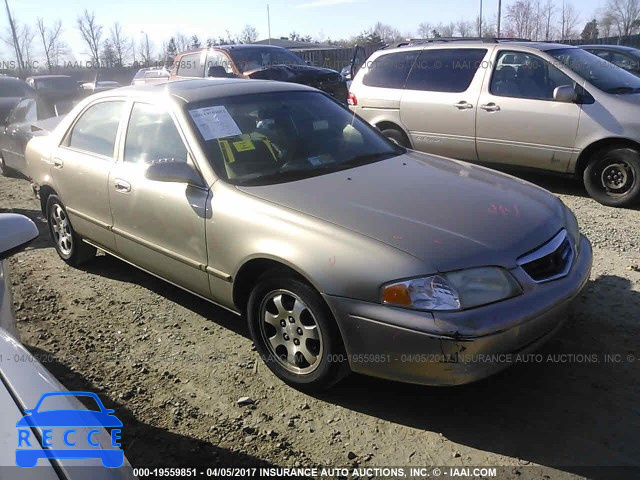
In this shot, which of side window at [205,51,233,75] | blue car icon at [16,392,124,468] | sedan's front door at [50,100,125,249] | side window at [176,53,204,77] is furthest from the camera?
side window at [176,53,204,77]

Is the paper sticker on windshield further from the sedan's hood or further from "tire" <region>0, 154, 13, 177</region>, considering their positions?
"tire" <region>0, 154, 13, 177</region>

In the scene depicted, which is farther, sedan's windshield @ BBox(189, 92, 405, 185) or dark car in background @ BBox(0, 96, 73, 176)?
dark car in background @ BBox(0, 96, 73, 176)

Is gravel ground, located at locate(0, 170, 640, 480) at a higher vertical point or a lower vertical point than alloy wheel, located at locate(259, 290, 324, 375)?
lower

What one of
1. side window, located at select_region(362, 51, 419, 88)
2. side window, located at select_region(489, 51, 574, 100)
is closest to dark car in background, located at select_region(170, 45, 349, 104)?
side window, located at select_region(362, 51, 419, 88)

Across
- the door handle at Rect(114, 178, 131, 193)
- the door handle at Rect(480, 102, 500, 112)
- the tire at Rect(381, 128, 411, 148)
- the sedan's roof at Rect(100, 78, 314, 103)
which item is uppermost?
the sedan's roof at Rect(100, 78, 314, 103)

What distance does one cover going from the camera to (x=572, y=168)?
6328mm

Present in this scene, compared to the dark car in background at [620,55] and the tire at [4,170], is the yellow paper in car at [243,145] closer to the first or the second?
the tire at [4,170]

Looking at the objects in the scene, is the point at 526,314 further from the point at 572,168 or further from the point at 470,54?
the point at 470,54

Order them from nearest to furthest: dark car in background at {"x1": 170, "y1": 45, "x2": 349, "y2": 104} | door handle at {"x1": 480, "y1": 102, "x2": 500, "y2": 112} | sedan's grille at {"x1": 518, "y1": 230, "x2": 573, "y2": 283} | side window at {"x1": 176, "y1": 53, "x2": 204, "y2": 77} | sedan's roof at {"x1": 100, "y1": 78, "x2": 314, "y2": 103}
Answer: sedan's grille at {"x1": 518, "y1": 230, "x2": 573, "y2": 283}, sedan's roof at {"x1": 100, "y1": 78, "x2": 314, "y2": 103}, door handle at {"x1": 480, "y1": 102, "x2": 500, "y2": 112}, dark car in background at {"x1": 170, "y1": 45, "x2": 349, "y2": 104}, side window at {"x1": 176, "y1": 53, "x2": 204, "y2": 77}

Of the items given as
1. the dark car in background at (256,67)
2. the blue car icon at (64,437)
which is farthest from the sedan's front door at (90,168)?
the dark car in background at (256,67)

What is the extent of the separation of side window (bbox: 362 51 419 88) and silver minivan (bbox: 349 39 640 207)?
15 mm

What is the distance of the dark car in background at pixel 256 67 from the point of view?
10.6 m

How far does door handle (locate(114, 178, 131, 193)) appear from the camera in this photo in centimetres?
396

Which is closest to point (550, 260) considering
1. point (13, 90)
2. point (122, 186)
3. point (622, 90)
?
point (122, 186)
